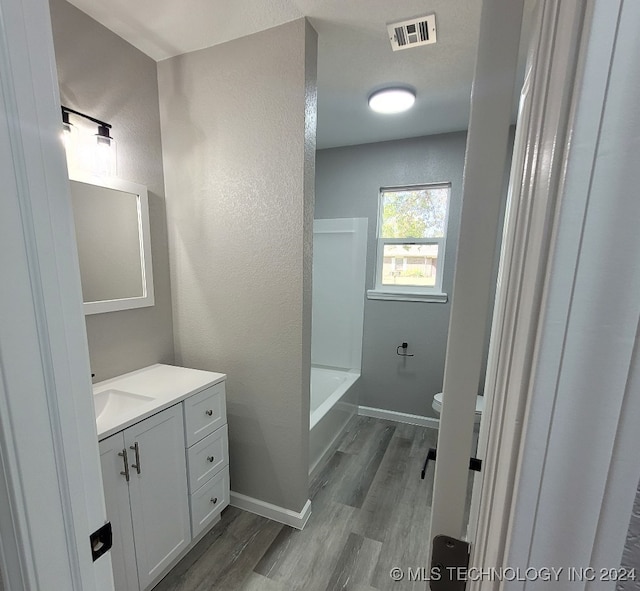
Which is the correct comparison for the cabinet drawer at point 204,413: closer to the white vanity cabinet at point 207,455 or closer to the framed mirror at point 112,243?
the white vanity cabinet at point 207,455

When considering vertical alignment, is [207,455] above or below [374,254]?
below

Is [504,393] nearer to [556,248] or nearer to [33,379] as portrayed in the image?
[556,248]

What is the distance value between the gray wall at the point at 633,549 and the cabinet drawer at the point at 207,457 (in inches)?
65.9

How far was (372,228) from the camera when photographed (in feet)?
9.92

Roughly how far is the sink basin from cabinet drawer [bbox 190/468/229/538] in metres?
0.56

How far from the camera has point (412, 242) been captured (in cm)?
295

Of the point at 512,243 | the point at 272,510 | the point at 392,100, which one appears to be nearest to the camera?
the point at 512,243

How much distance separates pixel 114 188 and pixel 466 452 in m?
1.95

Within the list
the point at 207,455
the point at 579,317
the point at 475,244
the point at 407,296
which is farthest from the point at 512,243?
the point at 407,296

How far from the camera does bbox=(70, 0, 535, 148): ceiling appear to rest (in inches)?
55.4

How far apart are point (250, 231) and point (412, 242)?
69.5 inches

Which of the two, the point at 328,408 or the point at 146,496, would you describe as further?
the point at 328,408

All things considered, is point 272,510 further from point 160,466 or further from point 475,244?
point 475,244

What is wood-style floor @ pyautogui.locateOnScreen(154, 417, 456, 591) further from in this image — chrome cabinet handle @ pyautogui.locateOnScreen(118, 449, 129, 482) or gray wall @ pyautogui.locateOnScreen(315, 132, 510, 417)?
gray wall @ pyautogui.locateOnScreen(315, 132, 510, 417)
